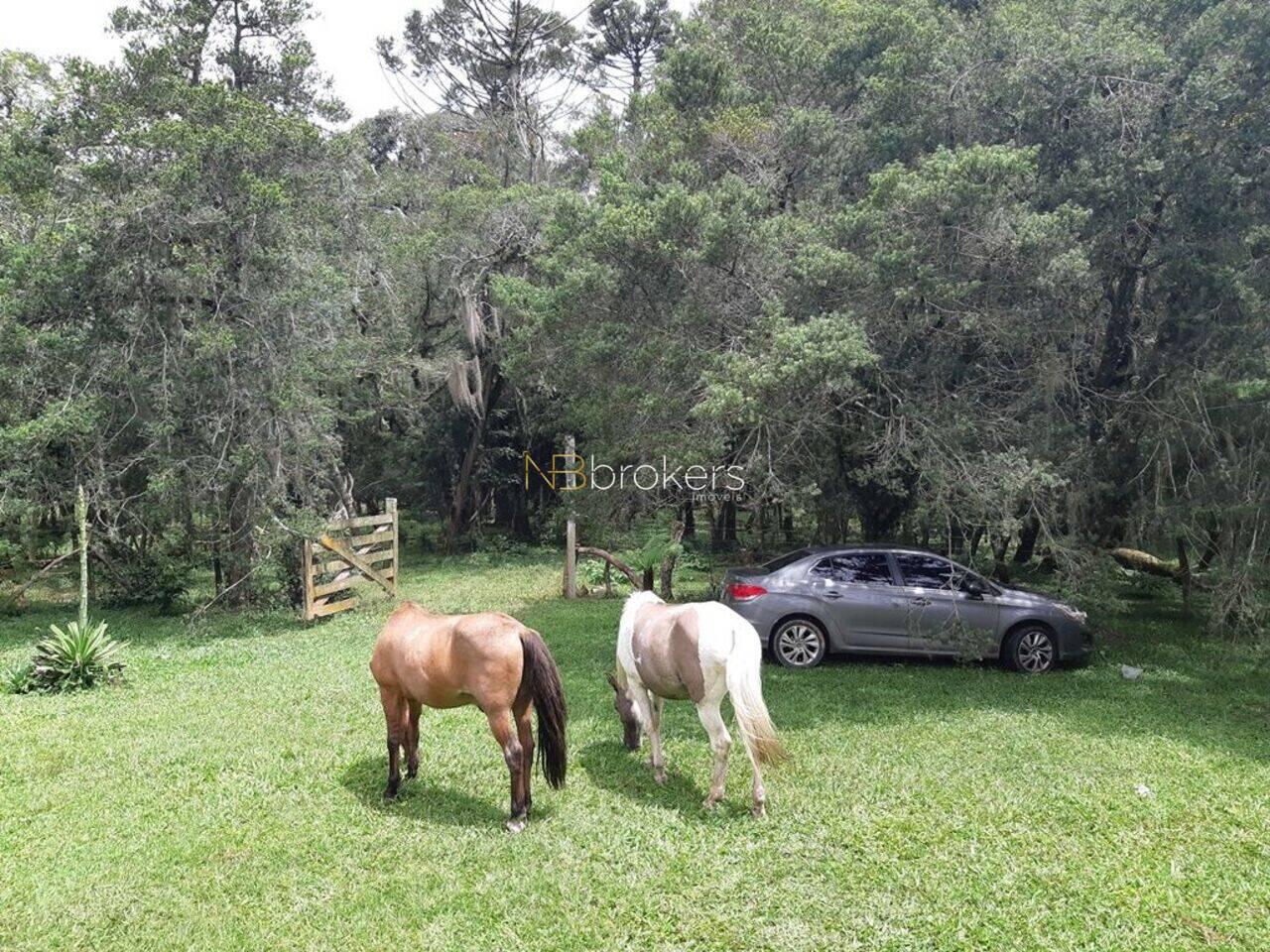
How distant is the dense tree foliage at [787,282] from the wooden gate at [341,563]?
0.74 metres

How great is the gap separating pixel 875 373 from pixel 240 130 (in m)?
8.21

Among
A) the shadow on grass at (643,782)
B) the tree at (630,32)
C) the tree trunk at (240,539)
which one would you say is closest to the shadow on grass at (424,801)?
the shadow on grass at (643,782)

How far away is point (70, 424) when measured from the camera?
9.03m

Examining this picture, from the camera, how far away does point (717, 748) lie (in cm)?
472

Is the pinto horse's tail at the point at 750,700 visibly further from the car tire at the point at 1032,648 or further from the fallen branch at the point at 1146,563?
the fallen branch at the point at 1146,563

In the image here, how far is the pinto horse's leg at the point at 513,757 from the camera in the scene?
14.5 ft

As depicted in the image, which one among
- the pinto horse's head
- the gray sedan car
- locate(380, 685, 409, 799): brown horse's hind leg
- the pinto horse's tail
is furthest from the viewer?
the gray sedan car

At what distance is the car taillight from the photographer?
8117mm

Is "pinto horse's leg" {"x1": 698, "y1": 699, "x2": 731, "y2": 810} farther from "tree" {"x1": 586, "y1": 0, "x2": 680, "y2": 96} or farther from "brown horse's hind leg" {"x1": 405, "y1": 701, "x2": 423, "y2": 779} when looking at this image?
"tree" {"x1": 586, "y1": 0, "x2": 680, "y2": 96}

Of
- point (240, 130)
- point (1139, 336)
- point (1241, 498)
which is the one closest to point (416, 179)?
point (240, 130)

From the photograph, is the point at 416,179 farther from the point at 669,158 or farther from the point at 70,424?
the point at 70,424

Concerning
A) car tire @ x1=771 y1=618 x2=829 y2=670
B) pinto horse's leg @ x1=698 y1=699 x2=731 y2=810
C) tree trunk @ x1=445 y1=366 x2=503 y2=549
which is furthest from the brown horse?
tree trunk @ x1=445 y1=366 x2=503 y2=549

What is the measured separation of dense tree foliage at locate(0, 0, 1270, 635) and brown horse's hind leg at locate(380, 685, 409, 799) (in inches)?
155

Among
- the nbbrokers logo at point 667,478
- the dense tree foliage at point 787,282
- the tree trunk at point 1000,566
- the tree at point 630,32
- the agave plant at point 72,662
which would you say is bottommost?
the agave plant at point 72,662
